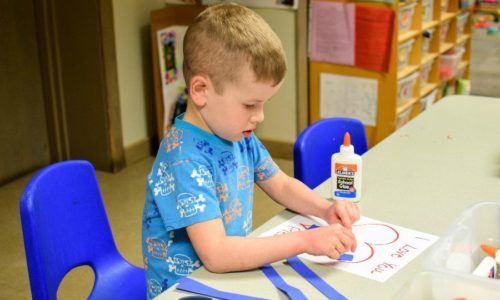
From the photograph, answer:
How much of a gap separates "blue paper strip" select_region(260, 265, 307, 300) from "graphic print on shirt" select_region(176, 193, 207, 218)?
16 centimetres

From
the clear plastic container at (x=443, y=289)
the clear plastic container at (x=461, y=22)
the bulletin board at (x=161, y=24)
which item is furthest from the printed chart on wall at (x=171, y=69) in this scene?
the clear plastic container at (x=443, y=289)

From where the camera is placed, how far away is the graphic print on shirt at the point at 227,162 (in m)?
1.29

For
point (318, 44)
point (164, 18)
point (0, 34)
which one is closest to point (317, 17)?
point (318, 44)

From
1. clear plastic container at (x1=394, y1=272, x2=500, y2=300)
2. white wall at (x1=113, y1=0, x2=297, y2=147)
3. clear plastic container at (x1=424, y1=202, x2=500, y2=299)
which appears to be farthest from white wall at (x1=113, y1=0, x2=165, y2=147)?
clear plastic container at (x1=394, y1=272, x2=500, y2=300)

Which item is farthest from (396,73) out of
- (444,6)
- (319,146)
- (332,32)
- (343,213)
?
(343,213)

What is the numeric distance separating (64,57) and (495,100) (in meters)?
2.17

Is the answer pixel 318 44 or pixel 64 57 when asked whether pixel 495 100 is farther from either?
pixel 64 57

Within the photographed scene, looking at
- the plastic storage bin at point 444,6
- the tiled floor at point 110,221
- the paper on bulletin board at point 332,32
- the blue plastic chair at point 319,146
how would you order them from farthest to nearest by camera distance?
1. the plastic storage bin at point 444,6
2. the paper on bulletin board at point 332,32
3. the tiled floor at point 110,221
4. the blue plastic chair at point 319,146

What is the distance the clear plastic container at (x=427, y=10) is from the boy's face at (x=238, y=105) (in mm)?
2754

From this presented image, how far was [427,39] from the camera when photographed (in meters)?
3.95

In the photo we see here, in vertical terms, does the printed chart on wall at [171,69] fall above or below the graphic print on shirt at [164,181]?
below

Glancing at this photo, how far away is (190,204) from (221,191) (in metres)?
0.12

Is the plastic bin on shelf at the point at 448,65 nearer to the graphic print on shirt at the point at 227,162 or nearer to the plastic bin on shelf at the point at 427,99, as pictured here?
the plastic bin on shelf at the point at 427,99

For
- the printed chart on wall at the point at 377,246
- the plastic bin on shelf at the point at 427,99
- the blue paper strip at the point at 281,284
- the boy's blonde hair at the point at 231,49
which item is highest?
the boy's blonde hair at the point at 231,49
